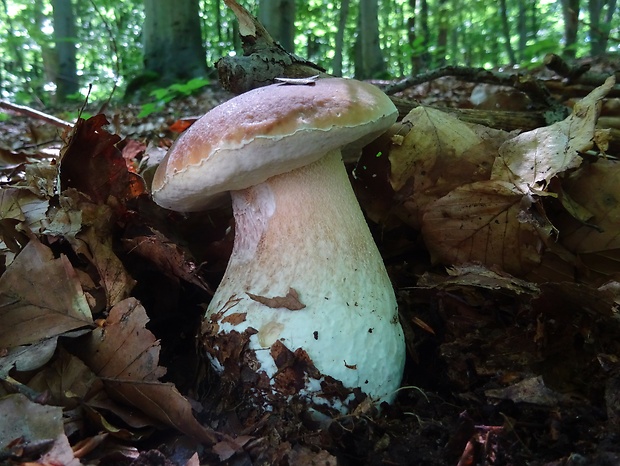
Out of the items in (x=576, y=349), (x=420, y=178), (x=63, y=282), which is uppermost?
(x=420, y=178)

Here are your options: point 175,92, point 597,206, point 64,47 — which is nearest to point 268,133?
point 597,206

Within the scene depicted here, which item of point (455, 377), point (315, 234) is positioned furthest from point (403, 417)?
point (315, 234)

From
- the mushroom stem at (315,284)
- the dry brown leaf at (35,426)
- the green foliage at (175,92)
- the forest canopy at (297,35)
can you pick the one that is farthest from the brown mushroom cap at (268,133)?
the forest canopy at (297,35)

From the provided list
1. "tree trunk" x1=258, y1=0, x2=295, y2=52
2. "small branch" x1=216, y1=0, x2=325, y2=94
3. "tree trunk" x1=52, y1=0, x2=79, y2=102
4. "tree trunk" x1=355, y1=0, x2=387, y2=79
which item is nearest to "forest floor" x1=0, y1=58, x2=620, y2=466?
"small branch" x1=216, y1=0, x2=325, y2=94

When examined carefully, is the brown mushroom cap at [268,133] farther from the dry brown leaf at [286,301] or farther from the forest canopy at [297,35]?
the forest canopy at [297,35]

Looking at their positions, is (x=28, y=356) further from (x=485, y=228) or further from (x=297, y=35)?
(x=297, y=35)

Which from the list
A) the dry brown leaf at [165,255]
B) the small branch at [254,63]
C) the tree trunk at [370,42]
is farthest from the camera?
the tree trunk at [370,42]

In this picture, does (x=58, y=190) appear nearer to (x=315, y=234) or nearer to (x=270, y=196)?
(x=270, y=196)
